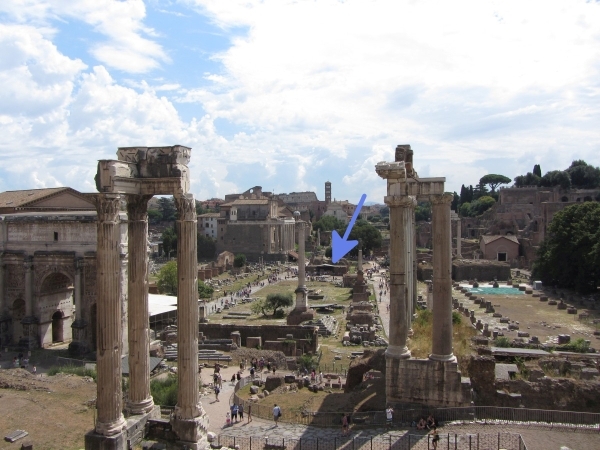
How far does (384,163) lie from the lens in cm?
1598

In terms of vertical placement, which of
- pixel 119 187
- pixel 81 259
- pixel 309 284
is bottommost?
pixel 309 284

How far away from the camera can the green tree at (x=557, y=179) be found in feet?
359

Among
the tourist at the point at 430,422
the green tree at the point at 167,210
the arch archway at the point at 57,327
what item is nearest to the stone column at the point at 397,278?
the tourist at the point at 430,422

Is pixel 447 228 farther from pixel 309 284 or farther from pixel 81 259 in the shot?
pixel 309 284

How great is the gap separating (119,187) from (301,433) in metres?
8.90

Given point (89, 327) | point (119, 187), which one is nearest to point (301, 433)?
point (119, 187)

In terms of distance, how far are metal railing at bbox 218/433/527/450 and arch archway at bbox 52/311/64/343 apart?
2244 centimetres

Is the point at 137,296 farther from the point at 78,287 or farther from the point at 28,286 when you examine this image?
the point at 28,286

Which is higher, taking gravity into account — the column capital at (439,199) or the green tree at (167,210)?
the green tree at (167,210)

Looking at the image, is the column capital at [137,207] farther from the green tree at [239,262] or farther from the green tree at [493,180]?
the green tree at [493,180]

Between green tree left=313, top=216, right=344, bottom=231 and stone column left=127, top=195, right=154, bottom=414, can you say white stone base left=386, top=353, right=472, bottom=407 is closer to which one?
stone column left=127, top=195, right=154, bottom=414

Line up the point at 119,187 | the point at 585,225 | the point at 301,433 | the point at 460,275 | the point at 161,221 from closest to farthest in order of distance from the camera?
the point at 119,187, the point at 301,433, the point at 585,225, the point at 460,275, the point at 161,221

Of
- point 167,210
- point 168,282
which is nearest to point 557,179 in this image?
point 168,282

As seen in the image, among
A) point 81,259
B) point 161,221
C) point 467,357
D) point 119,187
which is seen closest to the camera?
point 119,187
